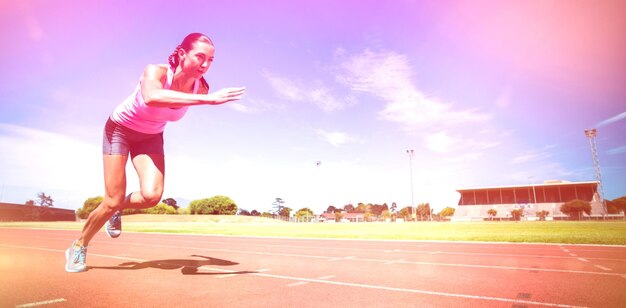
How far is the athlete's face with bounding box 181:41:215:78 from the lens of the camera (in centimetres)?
391

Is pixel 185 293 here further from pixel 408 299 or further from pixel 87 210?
pixel 87 210

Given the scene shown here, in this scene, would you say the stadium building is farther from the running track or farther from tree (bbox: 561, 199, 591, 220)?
the running track

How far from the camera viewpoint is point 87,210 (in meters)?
75.2

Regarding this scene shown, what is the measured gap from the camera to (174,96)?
3365 millimetres

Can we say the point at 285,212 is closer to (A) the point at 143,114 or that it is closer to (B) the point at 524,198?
(B) the point at 524,198

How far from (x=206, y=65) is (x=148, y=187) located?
1845 millimetres

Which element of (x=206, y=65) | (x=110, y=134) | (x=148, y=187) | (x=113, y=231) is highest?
(x=206, y=65)

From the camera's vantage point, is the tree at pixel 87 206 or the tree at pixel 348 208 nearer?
the tree at pixel 87 206

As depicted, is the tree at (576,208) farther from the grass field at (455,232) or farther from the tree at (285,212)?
the tree at (285,212)

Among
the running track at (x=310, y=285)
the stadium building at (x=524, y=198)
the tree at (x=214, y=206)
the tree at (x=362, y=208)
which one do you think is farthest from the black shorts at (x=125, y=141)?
the tree at (x=362, y=208)

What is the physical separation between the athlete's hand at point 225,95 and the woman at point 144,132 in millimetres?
449

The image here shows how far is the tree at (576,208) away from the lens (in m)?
61.4

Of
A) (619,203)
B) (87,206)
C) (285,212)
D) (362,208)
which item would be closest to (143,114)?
(87,206)

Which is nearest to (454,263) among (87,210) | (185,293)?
(185,293)
